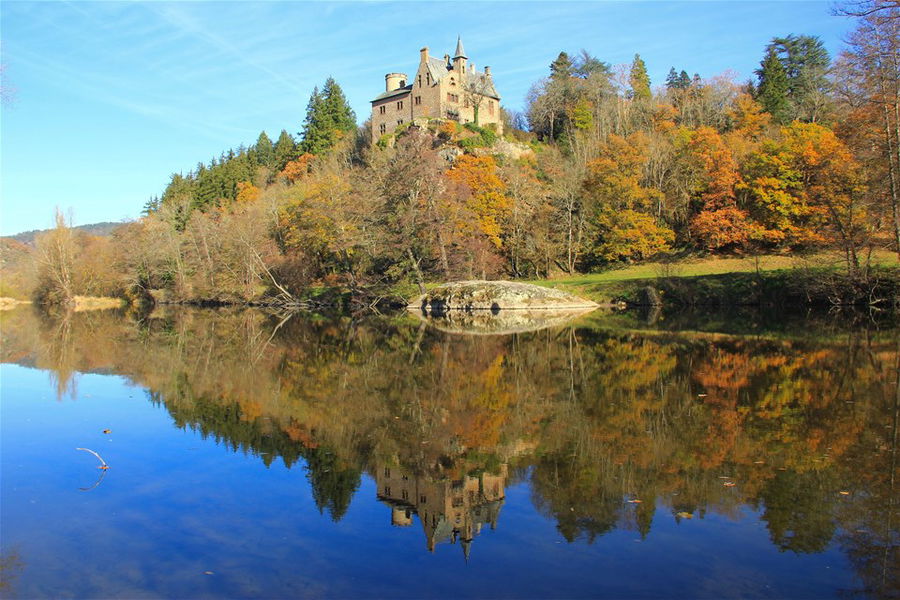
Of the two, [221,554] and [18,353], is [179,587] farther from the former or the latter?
[18,353]

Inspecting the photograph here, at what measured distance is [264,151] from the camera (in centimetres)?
9669

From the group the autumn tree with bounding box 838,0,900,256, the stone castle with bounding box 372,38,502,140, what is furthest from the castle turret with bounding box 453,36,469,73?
the autumn tree with bounding box 838,0,900,256

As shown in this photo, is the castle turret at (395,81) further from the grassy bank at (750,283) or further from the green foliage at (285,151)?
the grassy bank at (750,283)

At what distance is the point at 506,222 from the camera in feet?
172

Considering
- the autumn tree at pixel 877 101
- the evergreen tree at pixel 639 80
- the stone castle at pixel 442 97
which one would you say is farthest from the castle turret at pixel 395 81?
the autumn tree at pixel 877 101

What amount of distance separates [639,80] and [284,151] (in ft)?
165

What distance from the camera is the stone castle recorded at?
73.6m

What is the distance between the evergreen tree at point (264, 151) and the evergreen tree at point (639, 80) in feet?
173

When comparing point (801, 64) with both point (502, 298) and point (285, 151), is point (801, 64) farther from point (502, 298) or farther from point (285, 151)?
point (285, 151)

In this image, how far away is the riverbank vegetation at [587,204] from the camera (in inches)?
1167

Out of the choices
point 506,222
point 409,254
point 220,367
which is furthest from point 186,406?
point 506,222

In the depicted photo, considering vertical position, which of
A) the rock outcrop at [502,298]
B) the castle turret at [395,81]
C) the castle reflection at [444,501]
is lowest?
the castle reflection at [444,501]

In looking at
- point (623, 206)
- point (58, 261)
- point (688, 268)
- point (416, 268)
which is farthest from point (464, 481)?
point (58, 261)

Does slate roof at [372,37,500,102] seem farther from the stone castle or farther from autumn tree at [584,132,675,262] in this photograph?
autumn tree at [584,132,675,262]
